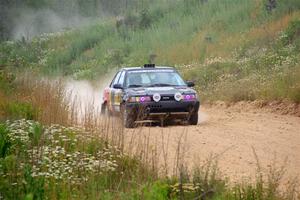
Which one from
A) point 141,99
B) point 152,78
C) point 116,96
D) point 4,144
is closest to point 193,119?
point 141,99

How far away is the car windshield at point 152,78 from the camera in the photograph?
16031 mm

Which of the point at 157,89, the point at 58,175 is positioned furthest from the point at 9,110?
the point at 58,175

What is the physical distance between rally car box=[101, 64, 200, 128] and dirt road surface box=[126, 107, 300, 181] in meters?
0.44

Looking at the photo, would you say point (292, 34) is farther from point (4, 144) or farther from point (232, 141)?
A: point (4, 144)

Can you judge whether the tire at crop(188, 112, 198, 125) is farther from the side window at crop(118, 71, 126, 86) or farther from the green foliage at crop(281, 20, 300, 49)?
the green foliage at crop(281, 20, 300, 49)

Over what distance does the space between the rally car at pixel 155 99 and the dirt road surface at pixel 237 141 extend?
44cm

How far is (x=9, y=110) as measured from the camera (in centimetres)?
1257

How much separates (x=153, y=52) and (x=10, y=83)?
807 inches

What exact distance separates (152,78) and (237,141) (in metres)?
4.05

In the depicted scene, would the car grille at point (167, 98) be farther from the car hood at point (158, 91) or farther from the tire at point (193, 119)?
the tire at point (193, 119)

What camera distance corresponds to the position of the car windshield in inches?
631

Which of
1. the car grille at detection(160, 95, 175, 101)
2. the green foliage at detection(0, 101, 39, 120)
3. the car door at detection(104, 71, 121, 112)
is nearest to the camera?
the green foliage at detection(0, 101, 39, 120)

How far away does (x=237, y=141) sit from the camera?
12.7 m

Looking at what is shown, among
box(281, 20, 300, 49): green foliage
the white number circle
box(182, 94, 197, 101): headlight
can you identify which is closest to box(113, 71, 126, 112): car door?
the white number circle
